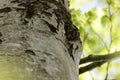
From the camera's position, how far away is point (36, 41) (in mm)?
619

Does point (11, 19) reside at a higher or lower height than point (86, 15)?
higher

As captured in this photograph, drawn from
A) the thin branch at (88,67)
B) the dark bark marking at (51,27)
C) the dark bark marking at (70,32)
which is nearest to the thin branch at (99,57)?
the thin branch at (88,67)

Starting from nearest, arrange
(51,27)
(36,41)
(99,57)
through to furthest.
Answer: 1. (36,41)
2. (51,27)
3. (99,57)

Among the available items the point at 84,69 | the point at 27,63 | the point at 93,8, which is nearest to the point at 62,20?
the point at 27,63

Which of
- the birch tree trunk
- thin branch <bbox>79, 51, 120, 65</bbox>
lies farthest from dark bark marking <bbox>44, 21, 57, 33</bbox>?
thin branch <bbox>79, 51, 120, 65</bbox>

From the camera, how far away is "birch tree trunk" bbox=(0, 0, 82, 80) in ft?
1.72

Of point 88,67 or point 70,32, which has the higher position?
point 70,32

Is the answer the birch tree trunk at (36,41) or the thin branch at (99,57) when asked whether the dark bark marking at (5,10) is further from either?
the thin branch at (99,57)

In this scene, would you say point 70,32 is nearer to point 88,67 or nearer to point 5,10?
point 5,10

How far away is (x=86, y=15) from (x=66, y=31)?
2533 mm

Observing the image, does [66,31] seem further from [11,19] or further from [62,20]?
[11,19]

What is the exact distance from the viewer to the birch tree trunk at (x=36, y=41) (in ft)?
1.72

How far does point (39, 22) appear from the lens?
71 cm

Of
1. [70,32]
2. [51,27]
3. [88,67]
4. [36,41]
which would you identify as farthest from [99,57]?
[36,41]
